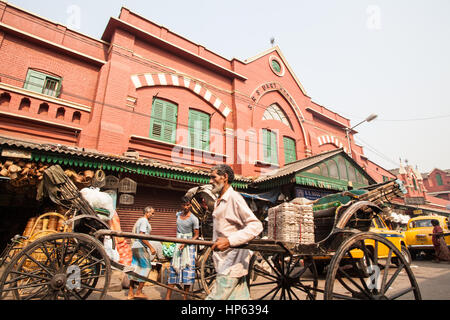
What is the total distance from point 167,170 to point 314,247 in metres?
5.68

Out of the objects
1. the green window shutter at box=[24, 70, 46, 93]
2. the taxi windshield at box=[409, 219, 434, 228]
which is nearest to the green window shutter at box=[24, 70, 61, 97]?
the green window shutter at box=[24, 70, 46, 93]

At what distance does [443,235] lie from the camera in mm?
9148

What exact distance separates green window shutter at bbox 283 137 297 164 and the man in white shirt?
40.7 ft

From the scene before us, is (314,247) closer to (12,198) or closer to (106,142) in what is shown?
(106,142)

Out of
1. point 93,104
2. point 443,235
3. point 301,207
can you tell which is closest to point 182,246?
point 301,207

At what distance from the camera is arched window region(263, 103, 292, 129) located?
14280 millimetres

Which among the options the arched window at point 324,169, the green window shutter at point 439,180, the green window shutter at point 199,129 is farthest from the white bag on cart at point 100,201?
the green window shutter at point 439,180

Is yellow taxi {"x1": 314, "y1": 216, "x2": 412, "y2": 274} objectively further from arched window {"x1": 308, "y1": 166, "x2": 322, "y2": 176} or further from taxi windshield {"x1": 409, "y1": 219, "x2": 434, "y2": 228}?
taxi windshield {"x1": 409, "y1": 219, "x2": 434, "y2": 228}

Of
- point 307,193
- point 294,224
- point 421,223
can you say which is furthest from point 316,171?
point 294,224

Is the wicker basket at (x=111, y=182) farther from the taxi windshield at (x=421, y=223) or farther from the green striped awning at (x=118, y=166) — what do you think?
the taxi windshield at (x=421, y=223)

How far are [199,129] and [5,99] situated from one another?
6.94 meters

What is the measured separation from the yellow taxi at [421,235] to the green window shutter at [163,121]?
11.7 metres
